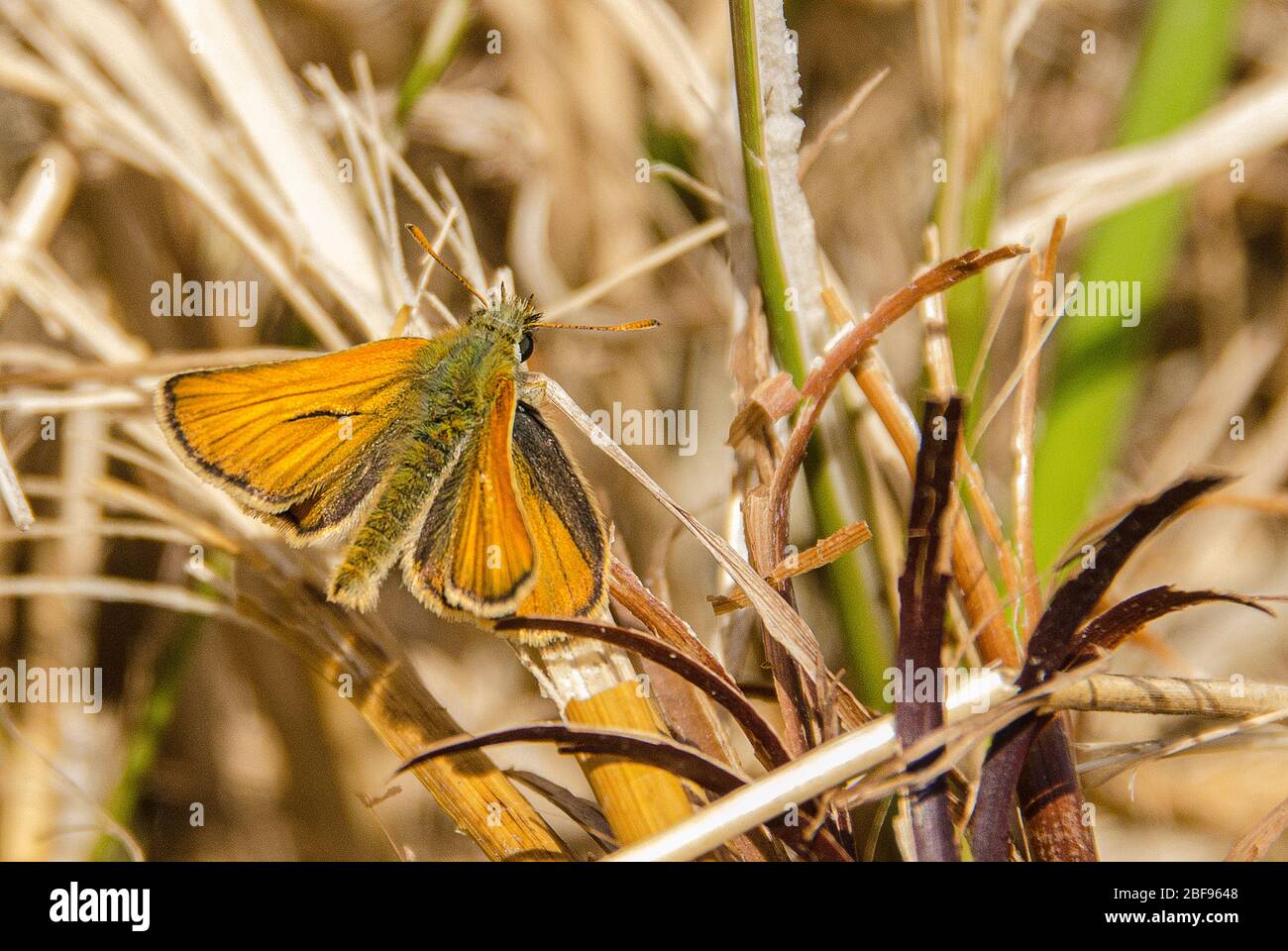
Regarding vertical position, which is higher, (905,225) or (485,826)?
(905,225)

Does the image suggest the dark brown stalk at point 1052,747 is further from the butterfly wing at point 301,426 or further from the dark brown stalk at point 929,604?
the butterfly wing at point 301,426

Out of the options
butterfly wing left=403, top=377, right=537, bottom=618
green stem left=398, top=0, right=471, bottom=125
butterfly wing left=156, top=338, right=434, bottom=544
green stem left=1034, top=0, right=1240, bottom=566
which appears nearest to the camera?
butterfly wing left=403, top=377, right=537, bottom=618

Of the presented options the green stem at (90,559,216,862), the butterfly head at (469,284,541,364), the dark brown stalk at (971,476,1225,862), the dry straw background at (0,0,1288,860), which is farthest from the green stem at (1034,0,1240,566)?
the green stem at (90,559,216,862)

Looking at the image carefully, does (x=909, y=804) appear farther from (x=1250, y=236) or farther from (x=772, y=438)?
(x=1250, y=236)

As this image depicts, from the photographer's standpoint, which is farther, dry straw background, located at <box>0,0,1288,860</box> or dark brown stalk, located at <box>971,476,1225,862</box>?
dry straw background, located at <box>0,0,1288,860</box>

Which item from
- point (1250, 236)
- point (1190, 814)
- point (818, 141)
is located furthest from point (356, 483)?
point (1250, 236)

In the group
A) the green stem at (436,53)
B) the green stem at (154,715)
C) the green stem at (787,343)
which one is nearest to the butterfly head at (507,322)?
the green stem at (787,343)

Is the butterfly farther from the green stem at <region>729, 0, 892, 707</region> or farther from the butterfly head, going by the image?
the green stem at <region>729, 0, 892, 707</region>
